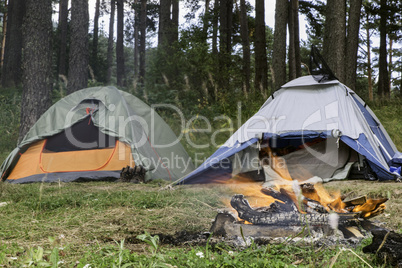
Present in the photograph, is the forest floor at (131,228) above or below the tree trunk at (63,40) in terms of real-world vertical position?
below

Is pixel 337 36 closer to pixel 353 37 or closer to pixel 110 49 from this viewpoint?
pixel 353 37

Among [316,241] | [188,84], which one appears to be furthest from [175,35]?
[316,241]

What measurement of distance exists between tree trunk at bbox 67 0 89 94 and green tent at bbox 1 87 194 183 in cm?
303

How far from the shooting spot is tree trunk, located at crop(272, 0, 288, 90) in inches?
376

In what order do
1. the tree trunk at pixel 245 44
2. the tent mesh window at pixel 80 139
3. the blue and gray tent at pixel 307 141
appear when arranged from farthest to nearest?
the tree trunk at pixel 245 44
the tent mesh window at pixel 80 139
the blue and gray tent at pixel 307 141

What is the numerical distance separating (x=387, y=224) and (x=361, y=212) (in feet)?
1.00

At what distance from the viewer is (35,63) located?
24.1ft

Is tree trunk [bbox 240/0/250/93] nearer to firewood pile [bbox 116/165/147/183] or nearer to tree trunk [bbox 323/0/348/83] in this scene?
tree trunk [bbox 323/0/348/83]

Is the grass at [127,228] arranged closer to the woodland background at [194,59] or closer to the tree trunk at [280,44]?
the woodland background at [194,59]

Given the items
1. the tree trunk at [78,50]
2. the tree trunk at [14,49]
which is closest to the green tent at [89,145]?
the tree trunk at [78,50]

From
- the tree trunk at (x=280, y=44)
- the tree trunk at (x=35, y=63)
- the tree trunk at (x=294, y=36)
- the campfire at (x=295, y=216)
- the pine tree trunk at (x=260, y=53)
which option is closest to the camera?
the campfire at (x=295, y=216)

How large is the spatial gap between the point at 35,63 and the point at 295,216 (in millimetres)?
6341

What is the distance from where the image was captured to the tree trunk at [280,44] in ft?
31.4

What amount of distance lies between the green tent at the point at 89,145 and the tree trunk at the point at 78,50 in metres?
3.03
